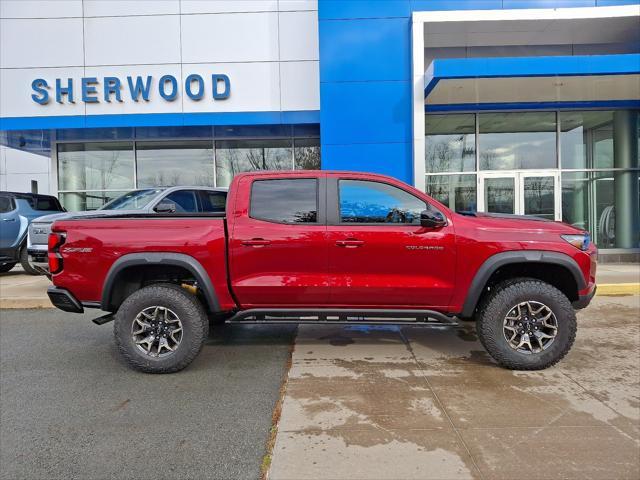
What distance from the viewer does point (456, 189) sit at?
12750mm

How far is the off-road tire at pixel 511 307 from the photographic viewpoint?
13.7 feet

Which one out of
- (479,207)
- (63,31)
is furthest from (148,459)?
(63,31)

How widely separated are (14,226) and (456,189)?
11.3m

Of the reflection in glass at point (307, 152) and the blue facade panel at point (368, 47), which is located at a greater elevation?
the blue facade panel at point (368, 47)

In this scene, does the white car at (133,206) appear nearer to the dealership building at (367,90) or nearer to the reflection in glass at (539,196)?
the dealership building at (367,90)

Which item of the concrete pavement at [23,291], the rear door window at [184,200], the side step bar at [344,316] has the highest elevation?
the rear door window at [184,200]

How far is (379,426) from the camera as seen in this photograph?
3.25 meters

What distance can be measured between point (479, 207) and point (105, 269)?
34.9 ft

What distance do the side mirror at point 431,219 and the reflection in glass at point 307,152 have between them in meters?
10.1

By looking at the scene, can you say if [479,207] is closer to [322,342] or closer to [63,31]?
[322,342]

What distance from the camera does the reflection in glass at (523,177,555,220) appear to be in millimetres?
12602

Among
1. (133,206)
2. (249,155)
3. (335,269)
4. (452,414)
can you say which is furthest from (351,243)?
(249,155)

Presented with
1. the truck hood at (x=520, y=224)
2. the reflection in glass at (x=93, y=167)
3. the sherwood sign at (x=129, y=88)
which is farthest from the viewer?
the reflection in glass at (x=93, y=167)

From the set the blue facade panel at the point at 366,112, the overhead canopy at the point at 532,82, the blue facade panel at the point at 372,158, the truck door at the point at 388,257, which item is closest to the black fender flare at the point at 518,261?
the truck door at the point at 388,257
